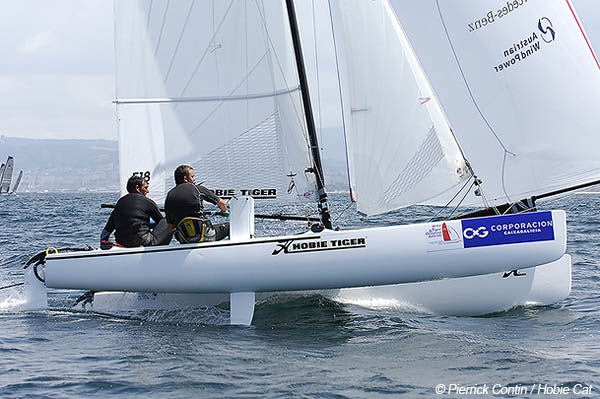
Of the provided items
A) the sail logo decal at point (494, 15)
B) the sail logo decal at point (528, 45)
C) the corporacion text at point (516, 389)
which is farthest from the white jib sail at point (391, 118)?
the corporacion text at point (516, 389)

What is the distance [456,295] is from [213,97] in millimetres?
3139

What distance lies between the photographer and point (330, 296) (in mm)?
7816

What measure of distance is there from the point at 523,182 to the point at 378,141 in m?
1.37

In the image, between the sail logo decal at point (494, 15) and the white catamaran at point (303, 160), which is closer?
the white catamaran at point (303, 160)

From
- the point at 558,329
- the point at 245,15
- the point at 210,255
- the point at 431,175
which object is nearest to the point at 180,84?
the point at 245,15

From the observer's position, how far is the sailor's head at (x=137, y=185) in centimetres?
755

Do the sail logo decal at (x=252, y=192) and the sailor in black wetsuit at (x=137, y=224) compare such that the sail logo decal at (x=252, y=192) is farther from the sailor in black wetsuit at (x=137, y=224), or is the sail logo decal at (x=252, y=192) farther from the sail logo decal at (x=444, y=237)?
the sail logo decal at (x=444, y=237)

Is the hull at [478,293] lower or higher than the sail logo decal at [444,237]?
lower

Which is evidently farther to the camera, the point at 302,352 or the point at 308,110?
the point at 308,110

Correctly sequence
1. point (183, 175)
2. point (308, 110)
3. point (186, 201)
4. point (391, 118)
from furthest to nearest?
point (308, 110)
point (391, 118)
point (183, 175)
point (186, 201)

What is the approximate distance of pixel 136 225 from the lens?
7340mm

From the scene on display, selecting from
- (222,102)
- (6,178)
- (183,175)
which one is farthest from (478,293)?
(6,178)

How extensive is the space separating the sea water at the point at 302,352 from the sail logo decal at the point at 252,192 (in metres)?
0.20

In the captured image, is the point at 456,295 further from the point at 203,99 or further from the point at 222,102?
the point at 203,99
